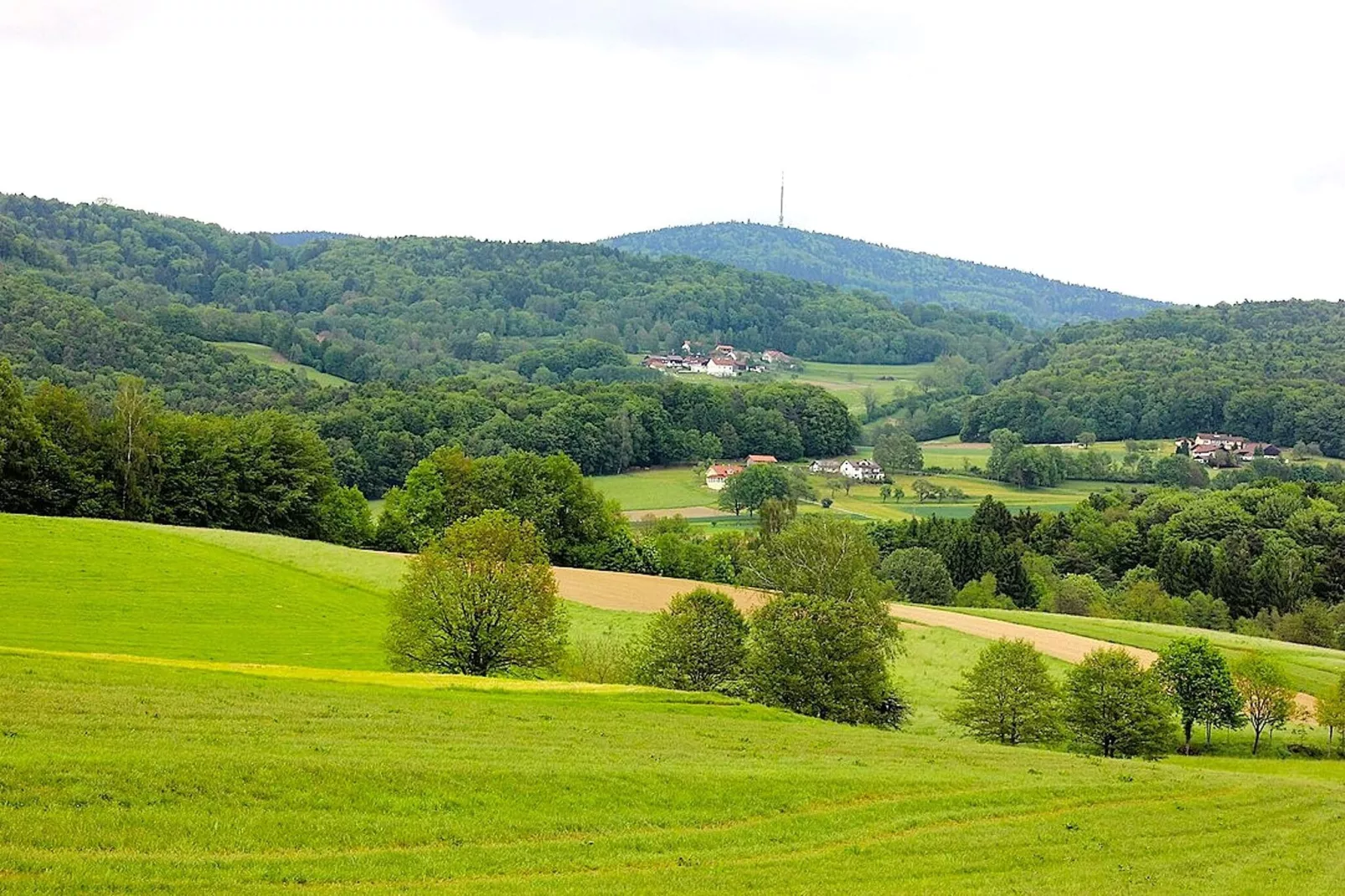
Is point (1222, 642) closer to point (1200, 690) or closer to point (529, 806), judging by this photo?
point (1200, 690)

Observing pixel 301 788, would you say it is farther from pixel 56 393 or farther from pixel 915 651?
pixel 56 393

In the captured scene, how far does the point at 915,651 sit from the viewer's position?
2574 inches

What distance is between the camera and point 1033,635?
234 feet

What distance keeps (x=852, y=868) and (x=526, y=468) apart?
245ft

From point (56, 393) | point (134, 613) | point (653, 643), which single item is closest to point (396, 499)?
point (56, 393)

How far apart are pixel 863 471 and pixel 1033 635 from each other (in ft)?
353

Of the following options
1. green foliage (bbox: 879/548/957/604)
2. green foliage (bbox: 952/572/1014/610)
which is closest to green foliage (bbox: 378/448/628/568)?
green foliage (bbox: 879/548/957/604)

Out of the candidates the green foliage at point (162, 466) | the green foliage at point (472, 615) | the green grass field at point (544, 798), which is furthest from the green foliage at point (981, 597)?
the green grass field at point (544, 798)

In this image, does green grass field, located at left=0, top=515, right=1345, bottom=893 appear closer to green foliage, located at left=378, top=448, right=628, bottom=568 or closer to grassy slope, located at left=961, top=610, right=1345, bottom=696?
grassy slope, located at left=961, top=610, right=1345, bottom=696

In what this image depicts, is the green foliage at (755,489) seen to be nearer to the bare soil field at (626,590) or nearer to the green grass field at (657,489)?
the green grass field at (657,489)

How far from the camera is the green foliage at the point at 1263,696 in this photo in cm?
5725

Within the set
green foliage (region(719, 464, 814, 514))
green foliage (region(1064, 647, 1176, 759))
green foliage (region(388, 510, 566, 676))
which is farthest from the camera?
green foliage (region(719, 464, 814, 514))

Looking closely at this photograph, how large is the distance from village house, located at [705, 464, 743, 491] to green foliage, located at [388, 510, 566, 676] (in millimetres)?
116151

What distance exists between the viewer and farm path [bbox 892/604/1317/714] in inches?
2530
